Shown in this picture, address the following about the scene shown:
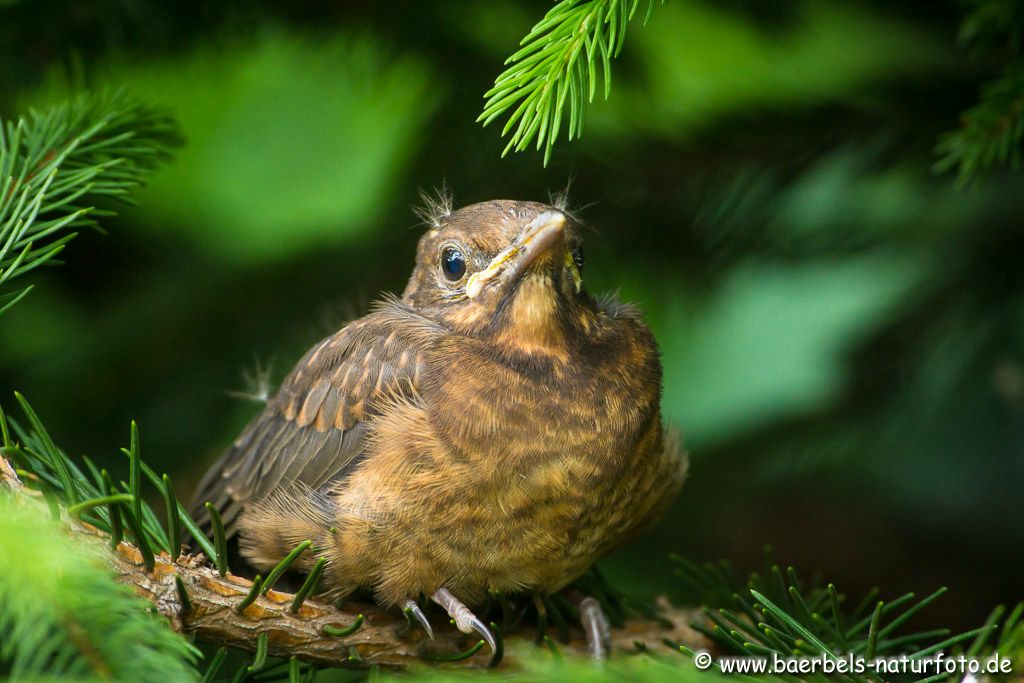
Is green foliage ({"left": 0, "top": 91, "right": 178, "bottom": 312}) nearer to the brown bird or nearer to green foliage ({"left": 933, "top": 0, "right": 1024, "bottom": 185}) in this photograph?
the brown bird

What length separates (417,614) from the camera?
7.14 feet

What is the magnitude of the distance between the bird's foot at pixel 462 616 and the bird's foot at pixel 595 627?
10.7 inches

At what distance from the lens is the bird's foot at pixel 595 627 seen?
7.79ft

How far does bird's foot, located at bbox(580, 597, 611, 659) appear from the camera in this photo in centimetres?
237

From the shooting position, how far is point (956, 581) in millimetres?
3879

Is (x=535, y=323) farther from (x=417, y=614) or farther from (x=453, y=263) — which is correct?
(x=417, y=614)

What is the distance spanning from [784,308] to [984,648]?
3251 mm

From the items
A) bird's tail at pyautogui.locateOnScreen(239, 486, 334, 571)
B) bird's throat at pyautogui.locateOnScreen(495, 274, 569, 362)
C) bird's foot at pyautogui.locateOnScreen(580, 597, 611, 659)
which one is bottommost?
bird's foot at pyautogui.locateOnScreen(580, 597, 611, 659)

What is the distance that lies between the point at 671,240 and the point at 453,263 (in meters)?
0.76

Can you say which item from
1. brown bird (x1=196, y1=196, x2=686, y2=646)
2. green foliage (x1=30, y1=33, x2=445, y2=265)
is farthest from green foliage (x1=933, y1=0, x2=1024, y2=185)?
green foliage (x1=30, y1=33, x2=445, y2=265)

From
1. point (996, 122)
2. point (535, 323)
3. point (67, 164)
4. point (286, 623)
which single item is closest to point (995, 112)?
point (996, 122)

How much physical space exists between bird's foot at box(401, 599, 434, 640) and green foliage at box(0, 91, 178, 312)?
988mm

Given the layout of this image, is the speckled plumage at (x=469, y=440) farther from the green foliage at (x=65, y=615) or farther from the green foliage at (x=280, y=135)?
the green foliage at (x=65, y=615)

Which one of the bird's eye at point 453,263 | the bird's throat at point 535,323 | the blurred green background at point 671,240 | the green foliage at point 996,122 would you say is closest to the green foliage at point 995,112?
the green foliage at point 996,122
